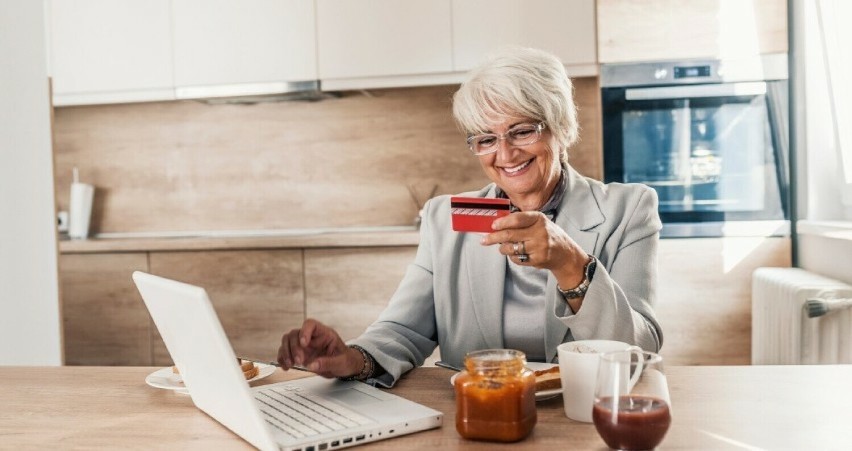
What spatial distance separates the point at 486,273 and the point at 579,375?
63 cm

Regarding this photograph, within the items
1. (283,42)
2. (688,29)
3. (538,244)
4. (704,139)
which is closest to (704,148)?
(704,139)

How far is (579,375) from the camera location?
3.25 ft

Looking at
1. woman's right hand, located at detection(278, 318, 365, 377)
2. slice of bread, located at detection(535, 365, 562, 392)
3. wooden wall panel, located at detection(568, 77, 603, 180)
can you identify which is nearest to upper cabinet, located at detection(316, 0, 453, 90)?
wooden wall panel, located at detection(568, 77, 603, 180)

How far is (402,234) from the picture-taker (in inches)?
119

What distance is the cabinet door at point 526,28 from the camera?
295 cm

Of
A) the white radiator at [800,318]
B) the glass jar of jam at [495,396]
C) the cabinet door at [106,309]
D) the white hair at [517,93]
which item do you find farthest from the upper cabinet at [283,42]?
the glass jar of jam at [495,396]

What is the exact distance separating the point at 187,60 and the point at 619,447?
2.89m

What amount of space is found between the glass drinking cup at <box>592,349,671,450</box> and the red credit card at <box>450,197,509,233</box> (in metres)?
0.32

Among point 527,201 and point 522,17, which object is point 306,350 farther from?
point 522,17

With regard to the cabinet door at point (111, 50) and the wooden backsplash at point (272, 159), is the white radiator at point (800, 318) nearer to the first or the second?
the wooden backsplash at point (272, 159)

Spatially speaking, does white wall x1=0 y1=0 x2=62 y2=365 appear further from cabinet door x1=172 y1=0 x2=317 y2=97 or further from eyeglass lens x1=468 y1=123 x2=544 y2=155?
eyeglass lens x1=468 y1=123 x2=544 y2=155

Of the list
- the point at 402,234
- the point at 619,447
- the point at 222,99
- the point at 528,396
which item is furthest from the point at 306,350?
the point at 222,99

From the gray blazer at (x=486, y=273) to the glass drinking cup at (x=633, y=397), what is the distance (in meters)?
0.58

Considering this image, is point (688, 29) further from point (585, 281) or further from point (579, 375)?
point (579, 375)
